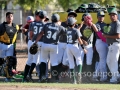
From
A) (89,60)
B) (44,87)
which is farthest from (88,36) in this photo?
(44,87)

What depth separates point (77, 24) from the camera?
53.0 feet

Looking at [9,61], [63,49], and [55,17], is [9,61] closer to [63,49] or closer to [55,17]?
[63,49]

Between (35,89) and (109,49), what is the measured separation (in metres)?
3.25

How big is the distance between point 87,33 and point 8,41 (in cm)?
243

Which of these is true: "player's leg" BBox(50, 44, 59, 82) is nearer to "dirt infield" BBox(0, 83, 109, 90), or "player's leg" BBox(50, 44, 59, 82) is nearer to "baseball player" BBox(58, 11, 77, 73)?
"baseball player" BBox(58, 11, 77, 73)

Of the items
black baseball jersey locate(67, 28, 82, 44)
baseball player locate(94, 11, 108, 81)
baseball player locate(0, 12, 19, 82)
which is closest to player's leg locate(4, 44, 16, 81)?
baseball player locate(0, 12, 19, 82)

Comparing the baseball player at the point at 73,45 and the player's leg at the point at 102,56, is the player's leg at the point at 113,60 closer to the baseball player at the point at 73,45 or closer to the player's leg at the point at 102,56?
the player's leg at the point at 102,56

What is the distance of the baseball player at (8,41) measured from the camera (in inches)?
623

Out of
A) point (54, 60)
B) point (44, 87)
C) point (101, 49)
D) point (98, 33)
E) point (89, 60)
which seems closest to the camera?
point (44, 87)

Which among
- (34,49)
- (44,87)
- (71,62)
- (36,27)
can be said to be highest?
(36,27)

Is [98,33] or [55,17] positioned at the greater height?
[55,17]

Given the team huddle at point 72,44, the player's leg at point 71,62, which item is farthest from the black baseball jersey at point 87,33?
the player's leg at point 71,62

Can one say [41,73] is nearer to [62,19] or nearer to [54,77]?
[54,77]

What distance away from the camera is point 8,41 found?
15898 mm
